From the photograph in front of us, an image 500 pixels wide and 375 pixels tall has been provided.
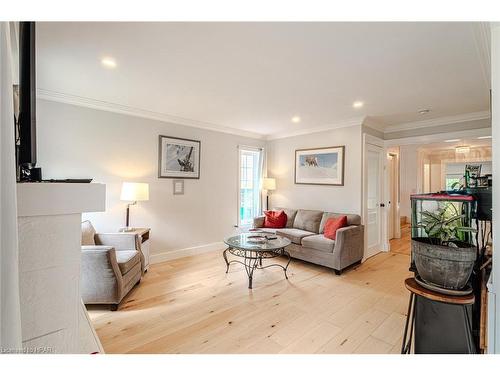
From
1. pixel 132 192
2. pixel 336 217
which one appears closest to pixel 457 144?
pixel 336 217

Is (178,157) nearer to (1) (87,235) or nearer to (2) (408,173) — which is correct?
(1) (87,235)

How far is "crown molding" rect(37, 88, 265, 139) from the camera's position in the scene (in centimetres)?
294

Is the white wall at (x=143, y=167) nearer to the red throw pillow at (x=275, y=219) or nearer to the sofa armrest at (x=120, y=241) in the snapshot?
the sofa armrest at (x=120, y=241)

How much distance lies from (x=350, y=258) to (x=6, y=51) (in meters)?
3.86

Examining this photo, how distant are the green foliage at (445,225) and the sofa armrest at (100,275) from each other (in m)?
2.60

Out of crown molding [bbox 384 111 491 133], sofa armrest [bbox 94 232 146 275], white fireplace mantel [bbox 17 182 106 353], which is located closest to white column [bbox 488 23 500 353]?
white fireplace mantel [bbox 17 182 106 353]

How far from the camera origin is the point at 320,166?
4.45 meters

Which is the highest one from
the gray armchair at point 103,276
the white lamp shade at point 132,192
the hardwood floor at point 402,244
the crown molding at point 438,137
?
the crown molding at point 438,137

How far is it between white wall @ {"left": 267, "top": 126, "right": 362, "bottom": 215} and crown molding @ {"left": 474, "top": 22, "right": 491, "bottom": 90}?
1.85 meters

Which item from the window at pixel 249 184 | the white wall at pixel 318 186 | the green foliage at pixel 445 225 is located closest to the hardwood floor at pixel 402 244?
the white wall at pixel 318 186

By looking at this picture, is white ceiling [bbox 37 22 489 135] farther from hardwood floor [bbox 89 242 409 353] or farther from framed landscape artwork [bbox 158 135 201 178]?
hardwood floor [bbox 89 242 409 353]

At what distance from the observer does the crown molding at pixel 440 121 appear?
11.4ft
